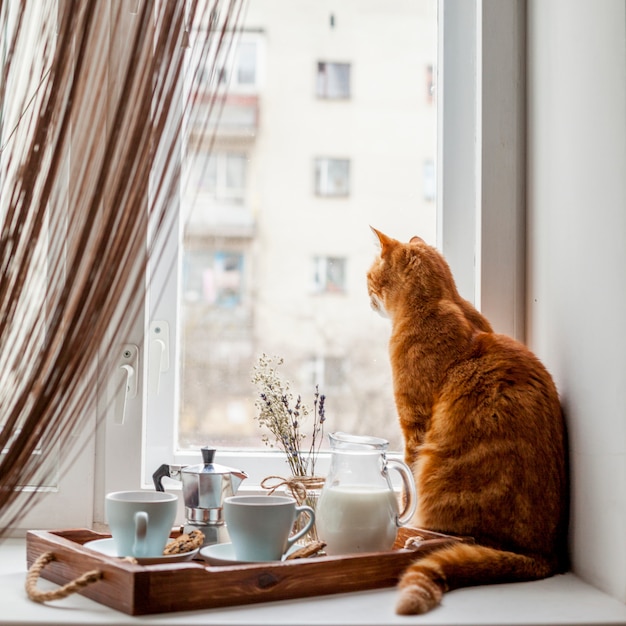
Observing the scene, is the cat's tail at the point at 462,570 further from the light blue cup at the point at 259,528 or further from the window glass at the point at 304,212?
the window glass at the point at 304,212

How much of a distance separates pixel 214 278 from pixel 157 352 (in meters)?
0.23

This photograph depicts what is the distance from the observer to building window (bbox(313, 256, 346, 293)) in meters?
1.75

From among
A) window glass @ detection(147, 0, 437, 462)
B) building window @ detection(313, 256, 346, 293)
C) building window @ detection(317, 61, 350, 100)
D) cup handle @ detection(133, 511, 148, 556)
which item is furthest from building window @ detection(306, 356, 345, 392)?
cup handle @ detection(133, 511, 148, 556)

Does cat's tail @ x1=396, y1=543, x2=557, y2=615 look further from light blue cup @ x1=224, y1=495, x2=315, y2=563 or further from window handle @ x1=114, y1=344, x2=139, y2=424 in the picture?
window handle @ x1=114, y1=344, x2=139, y2=424

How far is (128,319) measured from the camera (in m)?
1.47

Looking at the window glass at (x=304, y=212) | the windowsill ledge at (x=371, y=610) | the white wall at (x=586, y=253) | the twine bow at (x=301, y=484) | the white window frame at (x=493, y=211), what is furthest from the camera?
the window glass at (x=304, y=212)

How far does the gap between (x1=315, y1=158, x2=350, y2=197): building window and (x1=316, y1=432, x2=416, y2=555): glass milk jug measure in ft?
2.21

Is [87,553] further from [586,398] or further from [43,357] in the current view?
[586,398]

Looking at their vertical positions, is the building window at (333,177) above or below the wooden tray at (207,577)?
above

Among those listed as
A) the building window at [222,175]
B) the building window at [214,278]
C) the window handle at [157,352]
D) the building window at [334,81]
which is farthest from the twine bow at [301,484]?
the building window at [334,81]

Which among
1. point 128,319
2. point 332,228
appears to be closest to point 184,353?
point 128,319

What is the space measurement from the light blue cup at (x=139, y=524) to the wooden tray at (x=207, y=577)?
44 millimetres

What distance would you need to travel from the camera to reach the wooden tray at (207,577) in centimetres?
98

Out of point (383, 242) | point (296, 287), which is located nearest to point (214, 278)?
point (296, 287)
